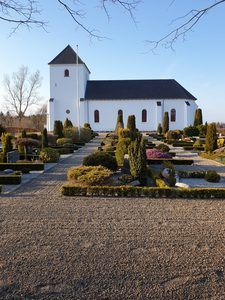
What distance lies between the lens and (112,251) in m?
4.67

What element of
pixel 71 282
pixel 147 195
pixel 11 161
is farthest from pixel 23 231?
pixel 11 161

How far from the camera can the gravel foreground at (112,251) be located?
365cm

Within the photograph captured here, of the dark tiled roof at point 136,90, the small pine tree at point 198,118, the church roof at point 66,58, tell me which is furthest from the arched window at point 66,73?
the small pine tree at point 198,118

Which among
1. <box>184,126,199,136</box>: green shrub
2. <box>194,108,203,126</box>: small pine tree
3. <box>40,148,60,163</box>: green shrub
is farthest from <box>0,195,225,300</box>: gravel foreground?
<box>194,108,203,126</box>: small pine tree

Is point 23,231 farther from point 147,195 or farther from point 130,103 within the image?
point 130,103

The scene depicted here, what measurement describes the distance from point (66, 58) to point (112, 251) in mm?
45574

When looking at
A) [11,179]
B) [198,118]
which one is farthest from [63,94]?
[11,179]

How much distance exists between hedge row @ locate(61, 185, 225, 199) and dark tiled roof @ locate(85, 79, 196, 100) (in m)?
40.2

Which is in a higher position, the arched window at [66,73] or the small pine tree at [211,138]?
the arched window at [66,73]

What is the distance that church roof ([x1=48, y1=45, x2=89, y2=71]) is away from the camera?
4700 centimetres

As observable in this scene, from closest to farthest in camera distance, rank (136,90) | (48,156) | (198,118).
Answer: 1. (48,156)
2. (198,118)
3. (136,90)

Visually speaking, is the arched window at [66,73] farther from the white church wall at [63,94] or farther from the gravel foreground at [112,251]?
the gravel foreground at [112,251]

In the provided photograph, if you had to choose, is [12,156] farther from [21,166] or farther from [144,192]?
→ [144,192]

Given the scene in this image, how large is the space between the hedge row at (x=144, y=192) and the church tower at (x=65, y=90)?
128 feet
